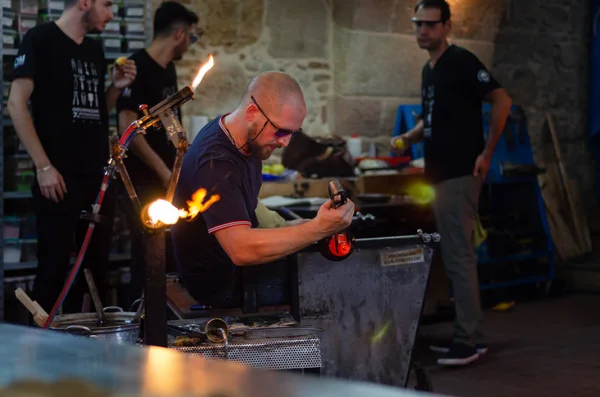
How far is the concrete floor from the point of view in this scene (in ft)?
14.4

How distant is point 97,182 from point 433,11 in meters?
2.15

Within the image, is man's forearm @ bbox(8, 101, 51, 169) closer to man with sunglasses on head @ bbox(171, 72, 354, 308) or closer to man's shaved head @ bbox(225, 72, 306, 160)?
man with sunglasses on head @ bbox(171, 72, 354, 308)

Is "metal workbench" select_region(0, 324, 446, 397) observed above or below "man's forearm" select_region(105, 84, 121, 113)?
below

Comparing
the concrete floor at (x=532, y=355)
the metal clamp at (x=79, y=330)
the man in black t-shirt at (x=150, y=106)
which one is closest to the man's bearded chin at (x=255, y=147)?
the metal clamp at (x=79, y=330)

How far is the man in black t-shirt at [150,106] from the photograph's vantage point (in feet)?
15.6

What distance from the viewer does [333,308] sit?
351 centimetres

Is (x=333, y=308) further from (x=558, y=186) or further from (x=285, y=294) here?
(x=558, y=186)

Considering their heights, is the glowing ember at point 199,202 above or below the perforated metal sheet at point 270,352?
above

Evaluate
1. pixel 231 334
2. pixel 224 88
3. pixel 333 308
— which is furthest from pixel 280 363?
pixel 224 88

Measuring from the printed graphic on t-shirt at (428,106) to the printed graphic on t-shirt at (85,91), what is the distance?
1.88 m

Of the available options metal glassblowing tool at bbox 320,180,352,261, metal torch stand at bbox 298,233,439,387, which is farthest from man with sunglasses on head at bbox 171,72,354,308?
metal torch stand at bbox 298,233,439,387

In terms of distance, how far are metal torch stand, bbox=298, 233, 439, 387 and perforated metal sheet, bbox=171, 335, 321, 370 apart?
2.40ft

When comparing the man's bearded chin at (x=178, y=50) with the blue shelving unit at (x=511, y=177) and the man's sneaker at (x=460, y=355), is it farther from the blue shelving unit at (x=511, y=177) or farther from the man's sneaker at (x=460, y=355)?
the blue shelving unit at (x=511, y=177)

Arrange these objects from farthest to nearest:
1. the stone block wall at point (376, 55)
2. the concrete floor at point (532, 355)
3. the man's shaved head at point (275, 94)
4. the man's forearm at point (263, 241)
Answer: the stone block wall at point (376, 55), the concrete floor at point (532, 355), the man's shaved head at point (275, 94), the man's forearm at point (263, 241)
